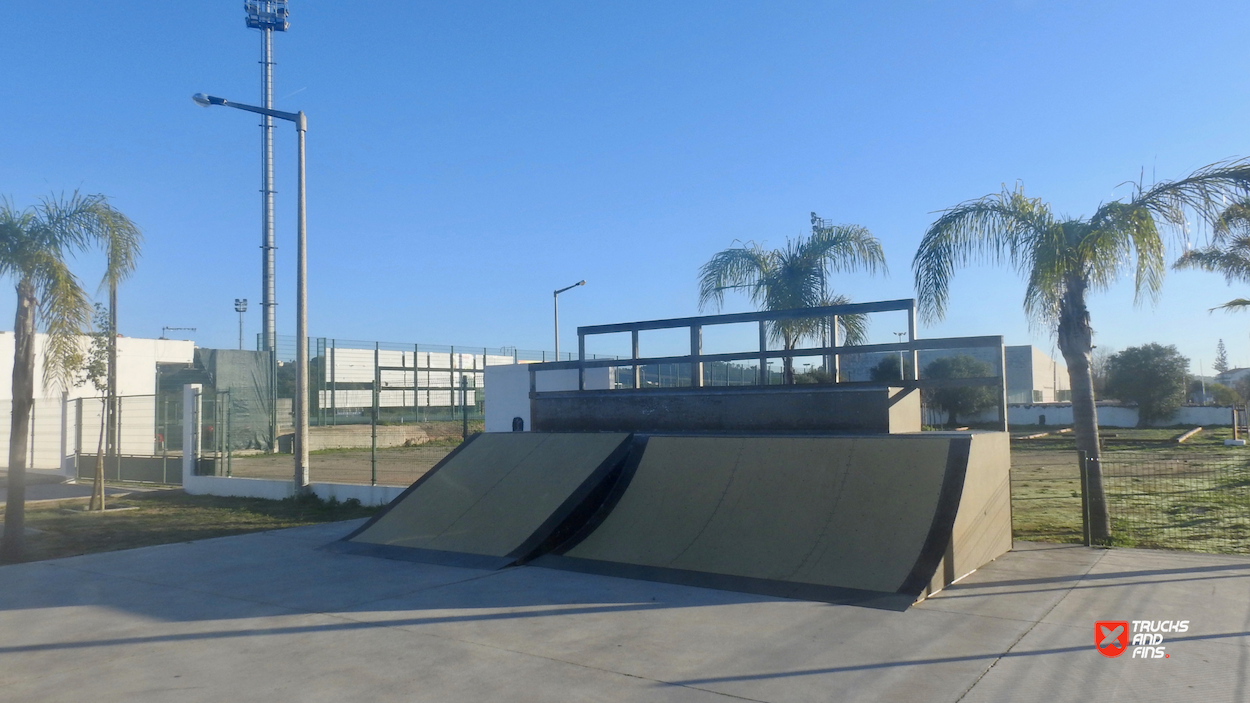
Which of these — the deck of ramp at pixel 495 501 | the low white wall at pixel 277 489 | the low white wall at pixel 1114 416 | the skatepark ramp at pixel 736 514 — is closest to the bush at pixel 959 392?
the low white wall at pixel 1114 416

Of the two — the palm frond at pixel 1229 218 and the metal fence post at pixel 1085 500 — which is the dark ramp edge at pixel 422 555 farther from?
the palm frond at pixel 1229 218

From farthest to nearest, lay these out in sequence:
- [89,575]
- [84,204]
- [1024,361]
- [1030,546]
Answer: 1. [1024,361]
2. [84,204]
3. [1030,546]
4. [89,575]

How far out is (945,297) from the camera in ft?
37.1

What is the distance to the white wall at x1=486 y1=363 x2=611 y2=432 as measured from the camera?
84.5 feet

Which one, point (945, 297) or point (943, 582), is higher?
point (945, 297)

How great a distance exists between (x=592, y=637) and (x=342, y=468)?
764 inches

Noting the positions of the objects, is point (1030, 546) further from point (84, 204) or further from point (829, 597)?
point (84, 204)

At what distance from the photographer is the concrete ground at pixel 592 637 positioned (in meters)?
5.20

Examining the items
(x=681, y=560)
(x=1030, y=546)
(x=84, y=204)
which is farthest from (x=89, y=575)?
(x=1030, y=546)

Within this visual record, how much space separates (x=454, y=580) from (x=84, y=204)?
24.6ft

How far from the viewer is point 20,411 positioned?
10164mm

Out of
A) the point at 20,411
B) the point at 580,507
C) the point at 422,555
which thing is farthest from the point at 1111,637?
the point at 20,411

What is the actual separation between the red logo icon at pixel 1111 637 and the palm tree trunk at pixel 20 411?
11.8 meters

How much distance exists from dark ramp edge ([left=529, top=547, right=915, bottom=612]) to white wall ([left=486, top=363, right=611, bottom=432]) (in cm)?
1638
